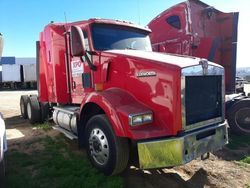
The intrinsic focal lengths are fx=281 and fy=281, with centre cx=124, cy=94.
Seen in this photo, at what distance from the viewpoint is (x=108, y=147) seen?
4.26 m

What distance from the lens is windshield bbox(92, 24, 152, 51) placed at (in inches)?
204

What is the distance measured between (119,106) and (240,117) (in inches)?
163

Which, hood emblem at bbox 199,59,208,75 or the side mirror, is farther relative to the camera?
the side mirror

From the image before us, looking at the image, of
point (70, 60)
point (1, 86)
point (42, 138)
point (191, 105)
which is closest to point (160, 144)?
point (191, 105)

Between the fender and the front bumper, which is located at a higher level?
the fender

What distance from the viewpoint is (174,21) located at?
27.8 ft

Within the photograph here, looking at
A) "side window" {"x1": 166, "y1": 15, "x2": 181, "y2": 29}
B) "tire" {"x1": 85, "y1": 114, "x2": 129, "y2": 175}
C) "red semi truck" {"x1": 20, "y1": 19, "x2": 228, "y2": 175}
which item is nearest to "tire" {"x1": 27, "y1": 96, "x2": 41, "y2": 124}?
"red semi truck" {"x1": 20, "y1": 19, "x2": 228, "y2": 175}

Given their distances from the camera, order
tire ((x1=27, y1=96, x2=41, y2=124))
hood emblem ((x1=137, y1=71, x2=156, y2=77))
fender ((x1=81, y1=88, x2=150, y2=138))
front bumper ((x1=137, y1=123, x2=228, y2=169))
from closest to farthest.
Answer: front bumper ((x1=137, y1=123, x2=228, y2=169)) < fender ((x1=81, y1=88, x2=150, y2=138)) < hood emblem ((x1=137, y1=71, x2=156, y2=77)) < tire ((x1=27, y1=96, x2=41, y2=124))

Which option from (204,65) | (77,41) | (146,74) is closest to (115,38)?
(77,41)

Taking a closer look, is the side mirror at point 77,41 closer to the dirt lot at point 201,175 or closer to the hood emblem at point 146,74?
the hood emblem at point 146,74

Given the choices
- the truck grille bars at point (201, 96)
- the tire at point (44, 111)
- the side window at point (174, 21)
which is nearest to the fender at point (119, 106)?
the truck grille bars at point (201, 96)

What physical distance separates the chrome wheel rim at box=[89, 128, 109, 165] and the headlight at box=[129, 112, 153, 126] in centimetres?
68

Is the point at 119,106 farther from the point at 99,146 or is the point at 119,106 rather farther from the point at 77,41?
the point at 77,41

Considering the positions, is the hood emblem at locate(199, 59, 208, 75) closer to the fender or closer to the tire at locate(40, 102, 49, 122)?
the fender
